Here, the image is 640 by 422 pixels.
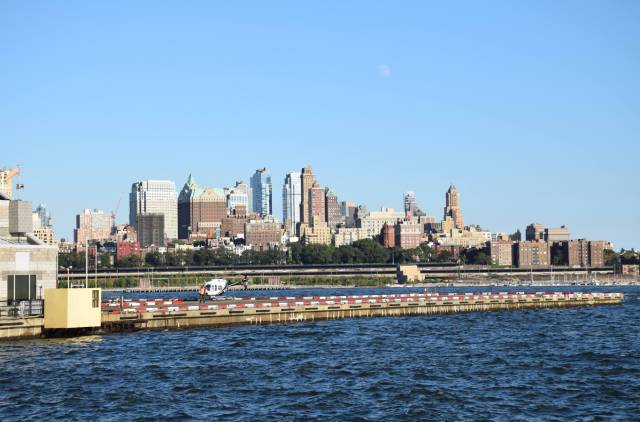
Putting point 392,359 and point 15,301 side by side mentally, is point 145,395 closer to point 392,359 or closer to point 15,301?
point 392,359

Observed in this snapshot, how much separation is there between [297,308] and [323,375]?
40818 mm

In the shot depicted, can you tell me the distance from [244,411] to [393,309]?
65.0 meters

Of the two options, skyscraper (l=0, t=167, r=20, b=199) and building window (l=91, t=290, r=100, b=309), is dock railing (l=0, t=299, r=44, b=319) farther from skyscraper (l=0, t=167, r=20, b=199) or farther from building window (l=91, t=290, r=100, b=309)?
skyscraper (l=0, t=167, r=20, b=199)

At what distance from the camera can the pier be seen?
283 ft

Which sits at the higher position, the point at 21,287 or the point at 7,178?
the point at 7,178

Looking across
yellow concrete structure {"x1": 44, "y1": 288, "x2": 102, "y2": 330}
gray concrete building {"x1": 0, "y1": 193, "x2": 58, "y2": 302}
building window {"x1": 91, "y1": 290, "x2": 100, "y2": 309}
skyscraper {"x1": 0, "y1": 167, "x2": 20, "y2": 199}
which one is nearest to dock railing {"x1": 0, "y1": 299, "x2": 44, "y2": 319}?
yellow concrete structure {"x1": 44, "y1": 288, "x2": 102, "y2": 330}

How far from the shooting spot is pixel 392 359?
69750 mm

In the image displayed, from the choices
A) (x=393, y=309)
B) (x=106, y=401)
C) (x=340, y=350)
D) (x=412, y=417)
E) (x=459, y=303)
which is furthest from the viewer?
(x=459, y=303)

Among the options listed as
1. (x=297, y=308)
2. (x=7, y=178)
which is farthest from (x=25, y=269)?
(x=7, y=178)

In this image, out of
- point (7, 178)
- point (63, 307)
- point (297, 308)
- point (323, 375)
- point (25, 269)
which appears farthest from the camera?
point (7, 178)

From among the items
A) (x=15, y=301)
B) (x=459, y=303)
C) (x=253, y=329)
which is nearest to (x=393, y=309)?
(x=459, y=303)

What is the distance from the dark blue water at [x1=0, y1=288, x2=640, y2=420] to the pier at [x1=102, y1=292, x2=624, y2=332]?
6.97 ft

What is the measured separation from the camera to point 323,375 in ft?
201

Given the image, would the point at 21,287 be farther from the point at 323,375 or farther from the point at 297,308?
the point at 297,308
